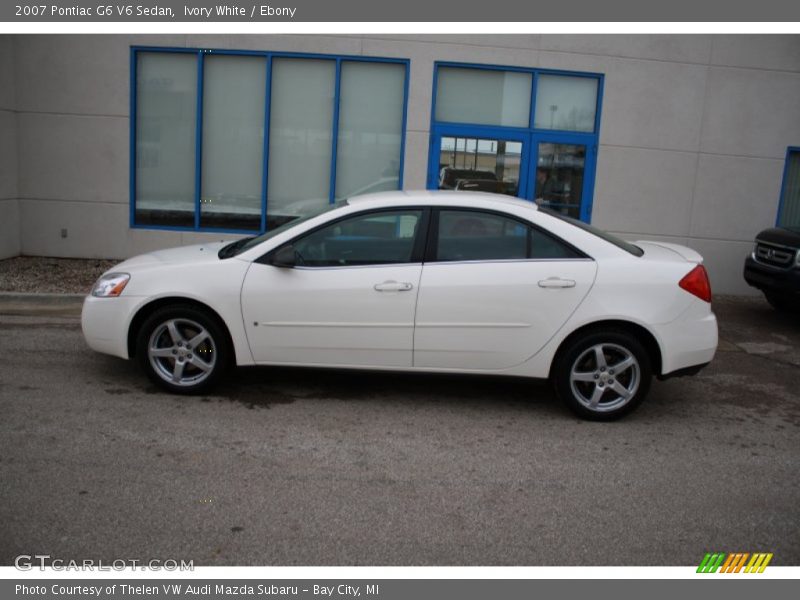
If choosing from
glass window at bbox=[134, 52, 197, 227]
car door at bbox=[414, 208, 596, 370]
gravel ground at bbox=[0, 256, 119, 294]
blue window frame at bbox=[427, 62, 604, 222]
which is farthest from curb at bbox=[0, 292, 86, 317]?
blue window frame at bbox=[427, 62, 604, 222]

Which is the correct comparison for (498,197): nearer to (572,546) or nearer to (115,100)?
(572,546)

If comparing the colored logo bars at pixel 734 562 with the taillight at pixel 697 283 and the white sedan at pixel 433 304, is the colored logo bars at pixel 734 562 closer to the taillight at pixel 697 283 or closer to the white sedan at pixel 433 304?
the white sedan at pixel 433 304

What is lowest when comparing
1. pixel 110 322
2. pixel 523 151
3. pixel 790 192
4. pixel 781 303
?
pixel 781 303

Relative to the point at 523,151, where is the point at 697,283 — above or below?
below

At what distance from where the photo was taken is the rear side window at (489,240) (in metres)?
5.47

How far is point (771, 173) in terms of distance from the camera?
451 inches

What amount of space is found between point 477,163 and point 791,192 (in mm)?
5039

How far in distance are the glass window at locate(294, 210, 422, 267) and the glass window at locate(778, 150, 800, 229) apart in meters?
8.54

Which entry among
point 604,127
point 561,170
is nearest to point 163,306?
point 561,170

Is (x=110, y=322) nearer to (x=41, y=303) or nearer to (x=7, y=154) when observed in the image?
(x=41, y=303)

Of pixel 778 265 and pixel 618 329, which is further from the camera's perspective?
pixel 778 265

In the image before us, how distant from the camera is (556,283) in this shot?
17.5 feet

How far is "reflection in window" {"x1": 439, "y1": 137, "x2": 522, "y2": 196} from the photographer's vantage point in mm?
11375

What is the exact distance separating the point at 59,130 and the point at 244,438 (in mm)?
8461
